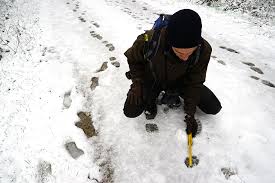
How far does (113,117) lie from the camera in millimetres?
4090

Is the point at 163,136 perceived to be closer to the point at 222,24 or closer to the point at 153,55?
the point at 153,55

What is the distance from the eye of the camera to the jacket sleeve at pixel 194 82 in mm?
3211

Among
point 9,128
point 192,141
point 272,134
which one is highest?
point 272,134

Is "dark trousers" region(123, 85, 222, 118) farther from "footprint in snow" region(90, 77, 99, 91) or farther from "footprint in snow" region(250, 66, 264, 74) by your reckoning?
"footprint in snow" region(250, 66, 264, 74)

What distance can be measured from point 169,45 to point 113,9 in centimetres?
727

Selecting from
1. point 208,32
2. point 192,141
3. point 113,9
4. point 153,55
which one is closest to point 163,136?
point 192,141

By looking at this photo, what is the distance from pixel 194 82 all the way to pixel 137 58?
2.65ft

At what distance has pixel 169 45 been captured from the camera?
9.57 feet

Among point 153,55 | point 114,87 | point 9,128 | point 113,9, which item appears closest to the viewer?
point 153,55

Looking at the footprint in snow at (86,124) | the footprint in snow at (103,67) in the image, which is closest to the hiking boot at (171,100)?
the footprint in snow at (86,124)

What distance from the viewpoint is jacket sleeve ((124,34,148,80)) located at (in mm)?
3268

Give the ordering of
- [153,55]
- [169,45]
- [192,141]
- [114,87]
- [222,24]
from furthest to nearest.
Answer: [222,24] → [114,87] → [192,141] → [153,55] → [169,45]

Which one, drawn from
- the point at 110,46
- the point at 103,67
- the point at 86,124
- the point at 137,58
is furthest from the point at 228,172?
the point at 110,46

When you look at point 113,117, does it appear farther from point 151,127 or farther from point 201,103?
point 201,103
